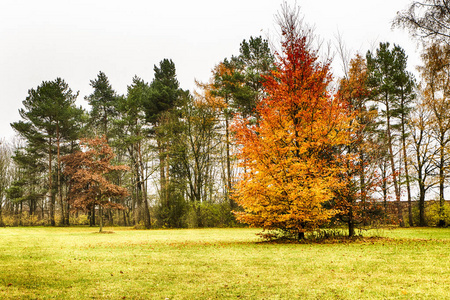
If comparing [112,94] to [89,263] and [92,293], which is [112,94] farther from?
[92,293]

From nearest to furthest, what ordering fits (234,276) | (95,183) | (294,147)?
(234,276)
(294,147)
(95,183)

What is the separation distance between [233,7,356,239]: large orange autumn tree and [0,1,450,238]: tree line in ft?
0.18

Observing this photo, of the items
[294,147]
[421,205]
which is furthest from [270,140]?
[421,205]

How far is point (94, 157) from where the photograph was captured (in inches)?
1005

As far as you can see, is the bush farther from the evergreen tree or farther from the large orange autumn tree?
the evergreen tree

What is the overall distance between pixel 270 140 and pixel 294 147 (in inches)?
42.7

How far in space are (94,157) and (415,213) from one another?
28.4 meters

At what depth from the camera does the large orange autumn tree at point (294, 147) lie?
11680mm

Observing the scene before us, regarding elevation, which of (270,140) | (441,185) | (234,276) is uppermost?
(270,140)

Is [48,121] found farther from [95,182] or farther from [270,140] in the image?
[270,140]

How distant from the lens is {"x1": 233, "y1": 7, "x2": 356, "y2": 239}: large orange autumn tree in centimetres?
1168

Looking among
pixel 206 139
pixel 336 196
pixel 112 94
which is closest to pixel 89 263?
pixel 336 196

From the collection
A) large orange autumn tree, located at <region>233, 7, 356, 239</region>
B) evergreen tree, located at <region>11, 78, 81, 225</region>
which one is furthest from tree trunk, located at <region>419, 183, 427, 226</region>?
evergreen tree, located at <region>11, 78, 81, 225</region>

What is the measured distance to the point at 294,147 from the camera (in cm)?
1238
